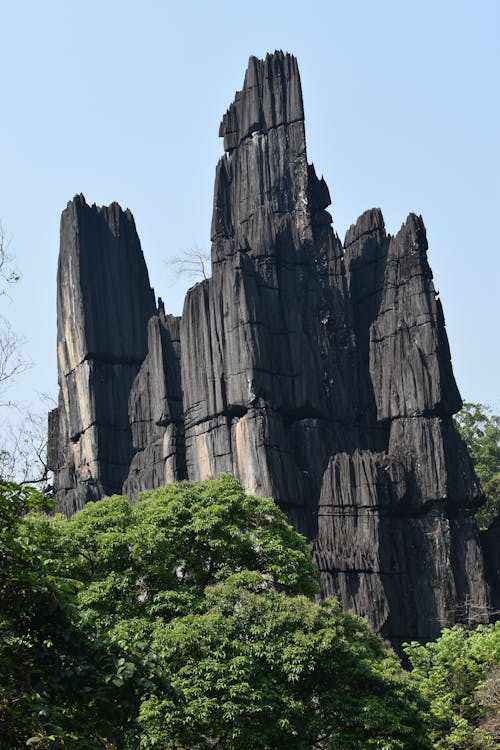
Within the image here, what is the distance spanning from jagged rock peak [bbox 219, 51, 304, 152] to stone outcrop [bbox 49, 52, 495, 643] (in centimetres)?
6

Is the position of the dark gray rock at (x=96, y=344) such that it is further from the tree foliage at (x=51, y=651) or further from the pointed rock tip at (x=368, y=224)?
the tree foliage at (x=51, y=651)

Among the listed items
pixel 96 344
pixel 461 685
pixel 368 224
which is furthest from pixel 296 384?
pixel 461 685

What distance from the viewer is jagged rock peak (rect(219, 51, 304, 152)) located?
1732 inches

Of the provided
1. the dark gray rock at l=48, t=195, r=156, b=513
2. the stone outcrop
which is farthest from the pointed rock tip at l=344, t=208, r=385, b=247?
the dark gray rock at l=48, t=195, r=156, b=513

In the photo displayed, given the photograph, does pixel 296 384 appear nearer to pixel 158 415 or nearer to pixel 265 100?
pixel 158 415

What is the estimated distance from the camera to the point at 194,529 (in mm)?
24562

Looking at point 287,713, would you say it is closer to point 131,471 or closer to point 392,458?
point 392,458

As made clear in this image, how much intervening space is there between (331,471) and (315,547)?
212 centimetres

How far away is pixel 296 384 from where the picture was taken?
1526 inches

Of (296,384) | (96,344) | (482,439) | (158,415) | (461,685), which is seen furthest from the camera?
(482,439)

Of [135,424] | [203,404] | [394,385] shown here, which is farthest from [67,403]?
[394,385]

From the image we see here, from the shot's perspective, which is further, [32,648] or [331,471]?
[331,471]

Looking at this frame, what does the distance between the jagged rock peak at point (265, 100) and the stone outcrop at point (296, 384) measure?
0.06 m

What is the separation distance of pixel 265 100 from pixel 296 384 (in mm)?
10939
